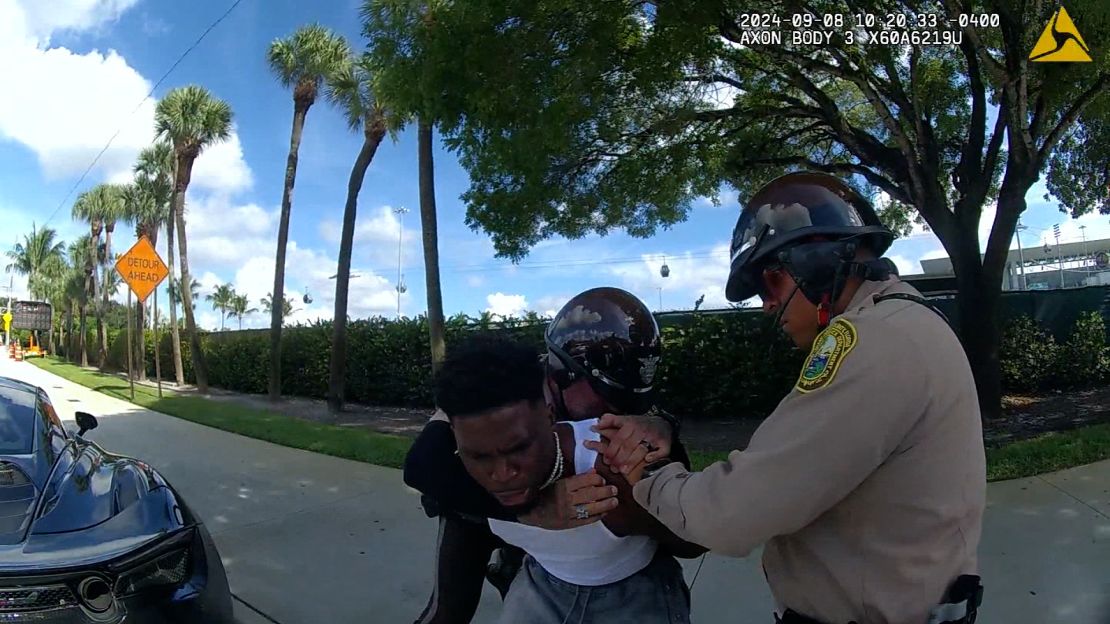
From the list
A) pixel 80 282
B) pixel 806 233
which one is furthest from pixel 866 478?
pixel 80 282

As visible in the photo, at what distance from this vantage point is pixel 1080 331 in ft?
36.2

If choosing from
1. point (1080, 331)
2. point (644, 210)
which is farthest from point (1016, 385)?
point (644, 210)

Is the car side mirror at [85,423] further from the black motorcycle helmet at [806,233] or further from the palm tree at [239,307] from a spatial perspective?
the palm tree at [239,307]

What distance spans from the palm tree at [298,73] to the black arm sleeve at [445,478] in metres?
16.5

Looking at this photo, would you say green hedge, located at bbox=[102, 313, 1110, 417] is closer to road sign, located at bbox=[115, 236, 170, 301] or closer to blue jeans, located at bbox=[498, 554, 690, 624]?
road sign, located at bbox=[115, 236, 170, 301]

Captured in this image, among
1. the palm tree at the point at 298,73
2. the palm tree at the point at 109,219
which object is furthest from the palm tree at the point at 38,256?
the palm tree at the point at 298,73

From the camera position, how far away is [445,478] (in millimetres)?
1745

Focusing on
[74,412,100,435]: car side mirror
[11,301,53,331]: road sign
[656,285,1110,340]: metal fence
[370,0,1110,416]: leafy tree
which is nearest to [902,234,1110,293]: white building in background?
[656,285,1110,340]: metal fence

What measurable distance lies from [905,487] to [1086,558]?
3.95m

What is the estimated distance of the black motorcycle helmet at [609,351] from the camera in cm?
187

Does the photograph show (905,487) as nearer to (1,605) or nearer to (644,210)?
(1,605)

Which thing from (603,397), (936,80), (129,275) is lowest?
(603,397)

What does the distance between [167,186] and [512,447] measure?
3057 centimetres

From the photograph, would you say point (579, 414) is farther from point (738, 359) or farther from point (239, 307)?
point (239, 307)
